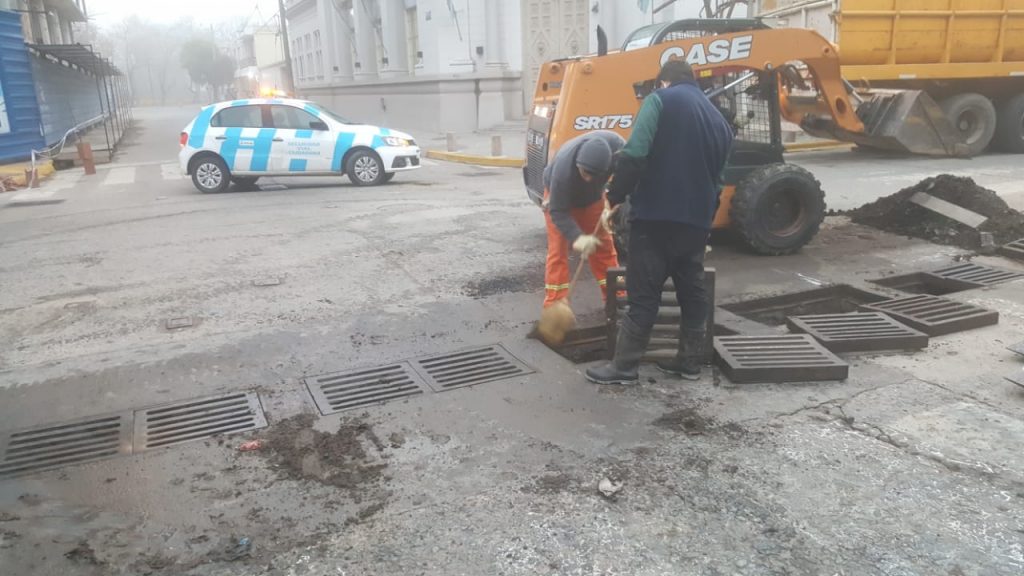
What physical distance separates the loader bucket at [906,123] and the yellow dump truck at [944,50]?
0.42 metres

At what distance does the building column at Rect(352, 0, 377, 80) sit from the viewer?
31209 mm

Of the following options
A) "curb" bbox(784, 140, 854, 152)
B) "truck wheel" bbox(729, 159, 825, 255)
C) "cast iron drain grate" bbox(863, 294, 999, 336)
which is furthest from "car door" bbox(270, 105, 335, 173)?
"curb" bbox(784, 140, 854, 152)

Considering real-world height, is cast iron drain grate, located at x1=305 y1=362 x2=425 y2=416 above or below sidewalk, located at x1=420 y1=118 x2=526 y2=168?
below

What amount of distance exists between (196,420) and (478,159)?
43.8ft

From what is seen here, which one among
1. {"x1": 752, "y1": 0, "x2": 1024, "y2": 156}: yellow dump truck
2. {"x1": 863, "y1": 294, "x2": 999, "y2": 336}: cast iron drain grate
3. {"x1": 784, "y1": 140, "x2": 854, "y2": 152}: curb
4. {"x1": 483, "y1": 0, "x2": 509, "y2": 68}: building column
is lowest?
{"x1": 863, "y1": 294, "x2": 999, "y2": 336}: cast iron drain grate

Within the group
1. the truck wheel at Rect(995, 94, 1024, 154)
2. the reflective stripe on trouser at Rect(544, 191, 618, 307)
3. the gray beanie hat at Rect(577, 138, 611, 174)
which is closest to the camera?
the gray beanie hat at Rect(577, 138, 611, 174)

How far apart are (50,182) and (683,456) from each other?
51.9 feet

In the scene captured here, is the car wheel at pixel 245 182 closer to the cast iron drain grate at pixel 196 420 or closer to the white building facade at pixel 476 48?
the cast iron drain grate at pixel 196 420

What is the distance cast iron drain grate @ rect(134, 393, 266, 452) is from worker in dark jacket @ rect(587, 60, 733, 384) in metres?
2.07

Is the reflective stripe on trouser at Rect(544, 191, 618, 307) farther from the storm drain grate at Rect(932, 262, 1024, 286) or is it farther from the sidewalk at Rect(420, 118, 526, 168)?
the sidewalk at Rect(420, 118, 526, 168)

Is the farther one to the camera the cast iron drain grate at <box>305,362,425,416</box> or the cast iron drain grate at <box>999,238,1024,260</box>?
the cast iron drain grate at <box>999,238,1024,260</box>

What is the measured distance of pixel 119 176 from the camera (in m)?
16.0

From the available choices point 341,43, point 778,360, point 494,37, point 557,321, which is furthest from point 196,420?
point 341,43

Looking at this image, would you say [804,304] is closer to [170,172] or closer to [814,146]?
[814,146]
